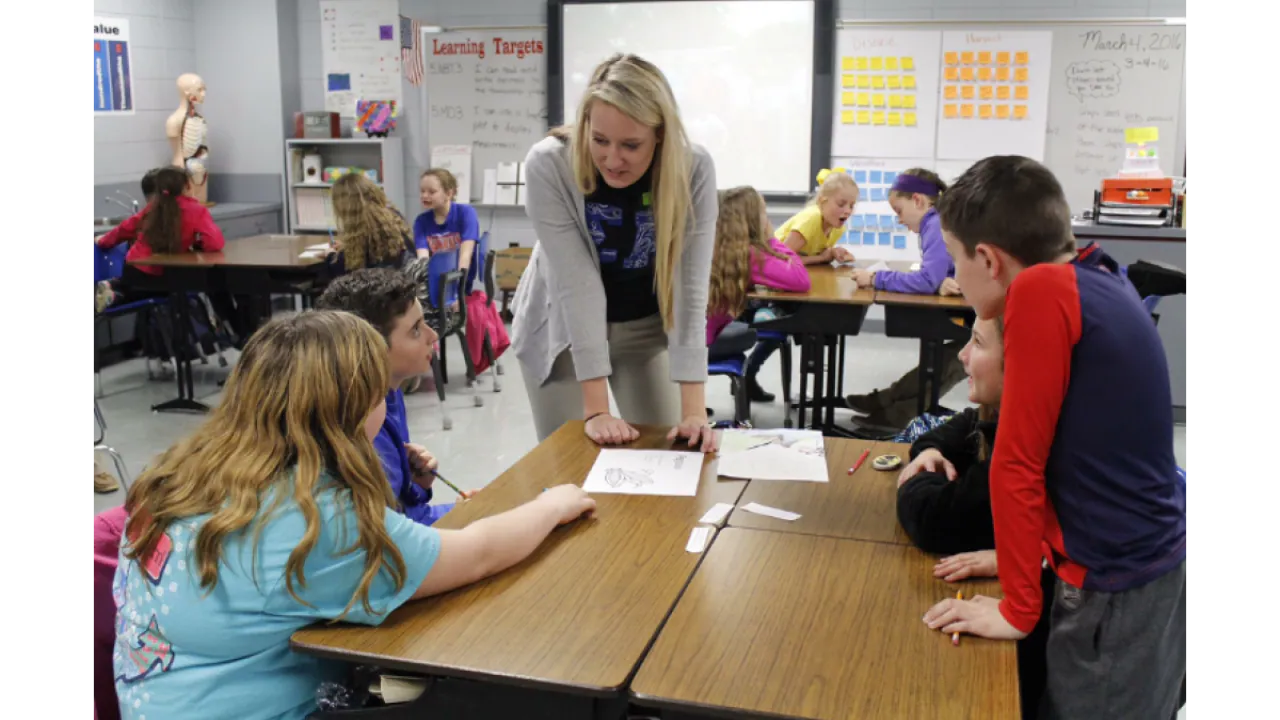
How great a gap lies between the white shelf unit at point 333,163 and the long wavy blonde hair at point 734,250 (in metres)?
4.00

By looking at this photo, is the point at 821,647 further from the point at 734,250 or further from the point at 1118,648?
the point at 734,250

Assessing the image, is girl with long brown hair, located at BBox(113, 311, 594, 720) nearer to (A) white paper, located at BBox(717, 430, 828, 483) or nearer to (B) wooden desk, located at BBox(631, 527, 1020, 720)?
(B) wooden desk, located at BBox(631, 527, 1020, 720)

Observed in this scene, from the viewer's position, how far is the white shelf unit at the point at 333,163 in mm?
7395

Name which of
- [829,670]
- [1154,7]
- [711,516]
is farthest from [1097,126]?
[829,670]

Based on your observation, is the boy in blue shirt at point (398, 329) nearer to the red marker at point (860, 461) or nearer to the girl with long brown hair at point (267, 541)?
the girl with long brown hair at point (267, 541)

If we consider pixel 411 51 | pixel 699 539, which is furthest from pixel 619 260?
pixel 411 51

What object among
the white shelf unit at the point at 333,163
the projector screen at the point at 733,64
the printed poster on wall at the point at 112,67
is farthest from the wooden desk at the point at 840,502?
the printed poster on wall at the point at 112,67

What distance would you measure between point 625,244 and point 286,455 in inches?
41.9

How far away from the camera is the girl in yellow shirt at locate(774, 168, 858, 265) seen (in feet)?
15.2

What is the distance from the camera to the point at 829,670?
1.23m

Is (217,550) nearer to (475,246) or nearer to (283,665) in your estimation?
(283,665)

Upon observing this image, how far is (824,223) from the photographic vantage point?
480cm
